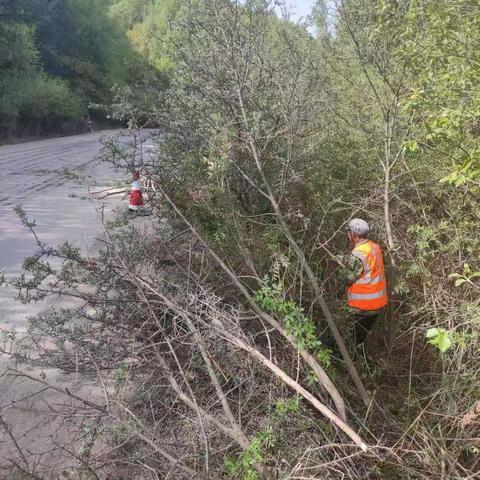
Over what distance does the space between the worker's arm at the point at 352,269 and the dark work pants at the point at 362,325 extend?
52 cm

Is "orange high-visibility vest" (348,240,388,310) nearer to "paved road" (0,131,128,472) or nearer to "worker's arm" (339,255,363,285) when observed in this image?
"worker's arm" (339,255,363,285)

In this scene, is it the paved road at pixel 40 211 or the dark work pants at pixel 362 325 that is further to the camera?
the paved road at pixel 40 211

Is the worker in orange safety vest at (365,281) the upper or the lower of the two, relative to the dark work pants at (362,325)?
upper

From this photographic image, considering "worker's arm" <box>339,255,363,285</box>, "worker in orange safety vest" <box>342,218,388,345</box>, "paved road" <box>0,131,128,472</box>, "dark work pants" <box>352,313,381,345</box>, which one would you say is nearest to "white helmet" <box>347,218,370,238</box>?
"worker in orange safety vest" <box>342,218,388,345</box>

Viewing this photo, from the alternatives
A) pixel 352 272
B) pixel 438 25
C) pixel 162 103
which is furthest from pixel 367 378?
pixel 162 103

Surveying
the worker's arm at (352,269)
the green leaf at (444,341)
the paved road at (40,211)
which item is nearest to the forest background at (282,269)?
the green leaf at (444,341)

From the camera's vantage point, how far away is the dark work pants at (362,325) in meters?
4.97

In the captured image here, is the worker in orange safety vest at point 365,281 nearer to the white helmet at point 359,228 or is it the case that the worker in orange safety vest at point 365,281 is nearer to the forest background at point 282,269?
the white helmet at point 359,228

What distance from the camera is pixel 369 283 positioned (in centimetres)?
483

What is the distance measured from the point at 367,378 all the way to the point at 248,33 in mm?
3511

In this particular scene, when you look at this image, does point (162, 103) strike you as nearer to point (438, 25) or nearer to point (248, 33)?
point (248, 33)

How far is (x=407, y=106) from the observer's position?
4062 mm

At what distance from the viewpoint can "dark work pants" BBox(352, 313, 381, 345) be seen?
4970 millimetres

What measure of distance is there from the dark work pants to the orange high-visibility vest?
0.47ft
